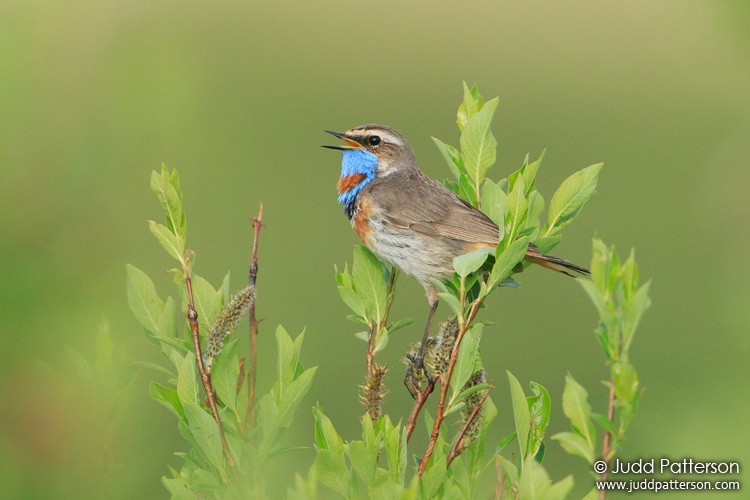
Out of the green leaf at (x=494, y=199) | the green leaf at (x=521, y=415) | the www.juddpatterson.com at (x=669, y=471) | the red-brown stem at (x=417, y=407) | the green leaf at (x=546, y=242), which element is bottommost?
the www.juddpatterson.com at (x=669, y=471)

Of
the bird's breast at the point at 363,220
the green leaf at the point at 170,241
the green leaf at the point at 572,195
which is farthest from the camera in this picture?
the bird's breast at the point at 363,220

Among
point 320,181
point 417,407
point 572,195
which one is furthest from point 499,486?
point 320,181

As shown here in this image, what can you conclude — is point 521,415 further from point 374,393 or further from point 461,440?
point 374,393

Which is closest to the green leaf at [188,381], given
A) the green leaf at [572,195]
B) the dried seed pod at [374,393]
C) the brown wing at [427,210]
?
the dried seed pod at [374,393]

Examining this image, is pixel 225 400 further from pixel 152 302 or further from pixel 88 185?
pixel 88 185

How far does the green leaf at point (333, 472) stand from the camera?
1.86 m

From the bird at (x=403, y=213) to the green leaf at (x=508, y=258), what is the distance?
5.74ft

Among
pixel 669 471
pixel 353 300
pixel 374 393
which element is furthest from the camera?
pixel 353 300

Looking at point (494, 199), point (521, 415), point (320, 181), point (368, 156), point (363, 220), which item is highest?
point (494, 199)

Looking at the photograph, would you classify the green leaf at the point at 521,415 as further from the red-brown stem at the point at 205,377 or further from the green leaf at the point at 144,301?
the green leaf at the point at 144,301

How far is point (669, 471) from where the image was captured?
2330 millimetres

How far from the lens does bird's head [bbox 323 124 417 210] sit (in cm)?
482

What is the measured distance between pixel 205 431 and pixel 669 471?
1093mm

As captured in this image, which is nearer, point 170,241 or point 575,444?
point 575,444
